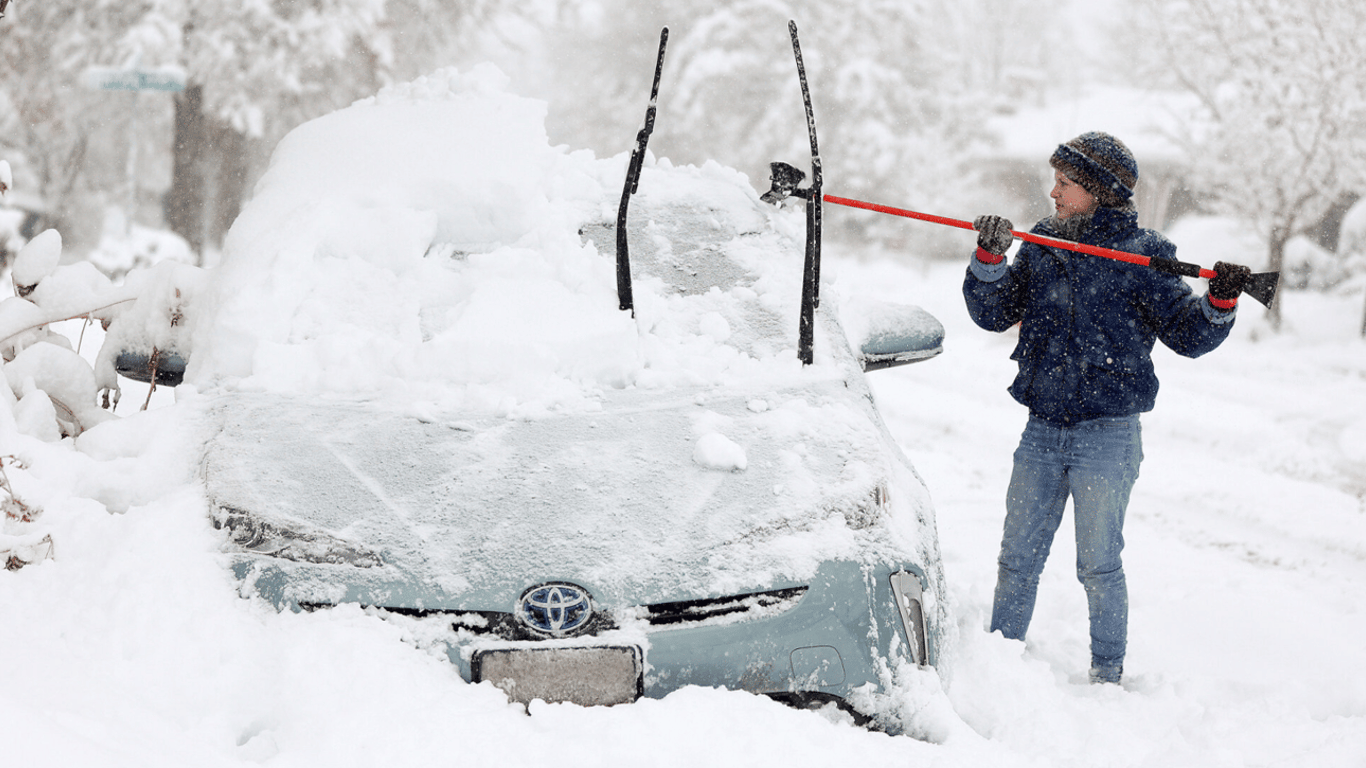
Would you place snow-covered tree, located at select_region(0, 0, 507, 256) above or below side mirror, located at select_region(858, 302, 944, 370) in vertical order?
below

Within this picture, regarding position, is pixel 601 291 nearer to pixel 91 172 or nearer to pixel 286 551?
pixel 286 551

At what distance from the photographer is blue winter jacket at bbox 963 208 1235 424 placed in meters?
3.31

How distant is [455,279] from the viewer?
3.30 metres

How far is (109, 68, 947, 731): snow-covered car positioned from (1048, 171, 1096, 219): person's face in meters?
0.57

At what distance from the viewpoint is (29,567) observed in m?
2.59

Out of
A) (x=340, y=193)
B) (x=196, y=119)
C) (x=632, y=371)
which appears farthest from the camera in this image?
(x=196, y=119)

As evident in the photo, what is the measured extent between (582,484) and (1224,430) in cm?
854

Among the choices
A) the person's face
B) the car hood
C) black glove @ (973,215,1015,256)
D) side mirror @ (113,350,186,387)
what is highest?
the person's face

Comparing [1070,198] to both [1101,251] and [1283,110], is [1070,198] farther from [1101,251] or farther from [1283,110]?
[1283,110]

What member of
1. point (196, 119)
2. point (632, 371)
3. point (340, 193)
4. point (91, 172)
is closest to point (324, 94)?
point (196, 119)

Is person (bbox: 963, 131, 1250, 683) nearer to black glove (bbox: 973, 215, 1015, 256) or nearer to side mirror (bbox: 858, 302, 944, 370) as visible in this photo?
black glove (bbox: 973, 215, 1015, 256)

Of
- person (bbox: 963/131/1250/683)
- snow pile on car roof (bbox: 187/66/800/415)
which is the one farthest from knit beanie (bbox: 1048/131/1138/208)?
snow pile on car roof (bbox: 187/66/800/415)

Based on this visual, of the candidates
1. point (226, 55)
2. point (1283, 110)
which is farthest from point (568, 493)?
point (1283, 110)

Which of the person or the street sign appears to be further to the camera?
the street sign
